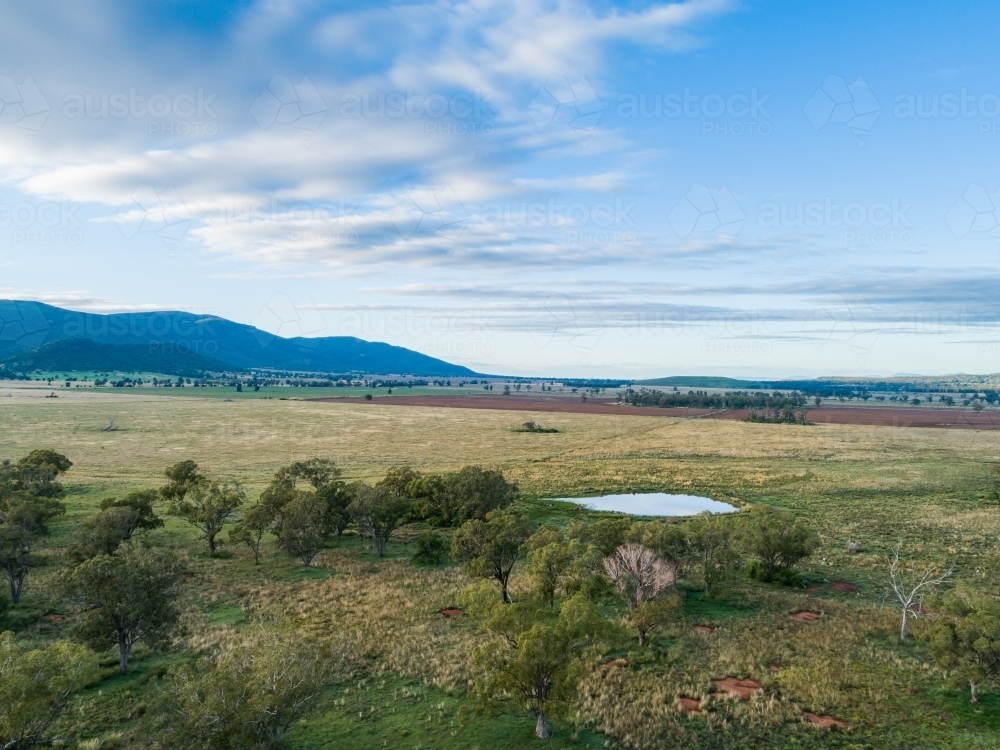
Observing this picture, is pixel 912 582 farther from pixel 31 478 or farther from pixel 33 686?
pixel 31 478

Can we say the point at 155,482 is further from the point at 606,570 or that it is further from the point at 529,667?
the point at 529,667

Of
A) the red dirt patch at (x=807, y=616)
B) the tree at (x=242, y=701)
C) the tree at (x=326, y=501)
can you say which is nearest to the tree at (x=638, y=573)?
the red dirt patch at (x=807, y=616)

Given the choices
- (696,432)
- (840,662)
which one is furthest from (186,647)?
(696,432)

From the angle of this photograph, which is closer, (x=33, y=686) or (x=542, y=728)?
(x=33, y=686)

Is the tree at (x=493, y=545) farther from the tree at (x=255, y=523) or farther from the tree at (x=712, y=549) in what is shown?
the tree at (x=255, y=523)

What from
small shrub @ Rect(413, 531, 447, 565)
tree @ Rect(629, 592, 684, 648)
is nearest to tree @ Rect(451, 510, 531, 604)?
small shrub @ Rect(413, 531, 447, 565)

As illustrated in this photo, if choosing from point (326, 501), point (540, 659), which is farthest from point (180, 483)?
point (540, 659)
